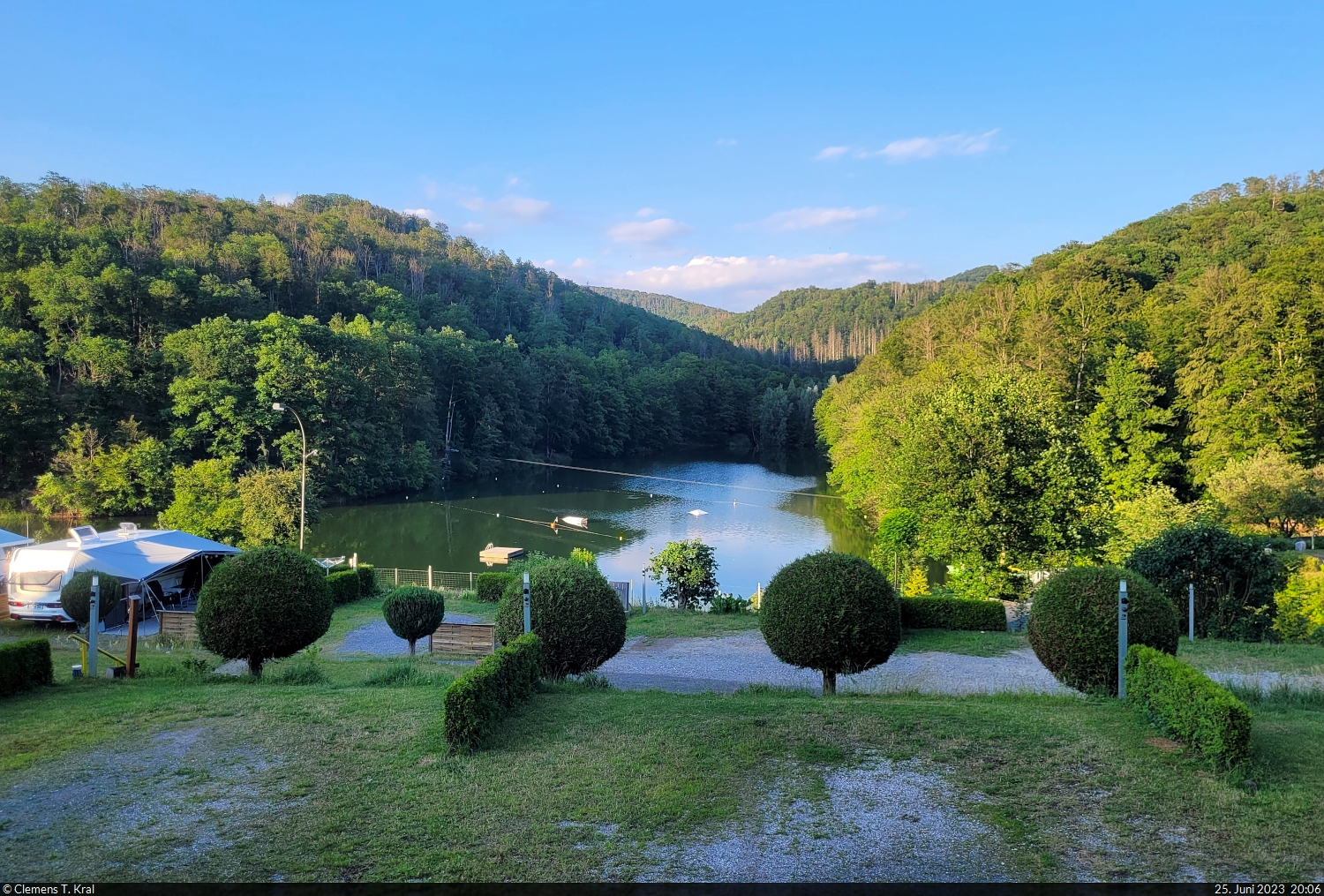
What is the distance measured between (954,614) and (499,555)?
20.9 m

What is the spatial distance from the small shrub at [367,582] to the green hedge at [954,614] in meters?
14.3

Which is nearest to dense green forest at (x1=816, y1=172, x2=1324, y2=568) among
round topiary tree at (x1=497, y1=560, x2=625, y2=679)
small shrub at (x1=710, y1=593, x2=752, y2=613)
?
small shrub at (x1=710, y1=593, x2=752, y2=613)

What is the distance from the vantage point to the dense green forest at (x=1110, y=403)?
21484mm

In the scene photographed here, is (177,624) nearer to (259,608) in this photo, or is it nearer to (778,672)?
(259,608)

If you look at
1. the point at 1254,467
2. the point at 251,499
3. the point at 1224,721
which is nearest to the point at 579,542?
the point at 251,499

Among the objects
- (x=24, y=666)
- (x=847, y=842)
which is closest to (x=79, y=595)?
(x=24, y=666)

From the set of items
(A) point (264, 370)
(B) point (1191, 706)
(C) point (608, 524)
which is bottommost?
(C) point (608, 524)

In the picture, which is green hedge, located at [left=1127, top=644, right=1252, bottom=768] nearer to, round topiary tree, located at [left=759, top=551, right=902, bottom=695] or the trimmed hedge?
round topiary tree, located at [left=759, top=551, right=902, bottom=695]

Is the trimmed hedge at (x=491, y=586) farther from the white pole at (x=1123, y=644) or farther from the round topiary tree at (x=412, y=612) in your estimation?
the white pole at (x=1123, y=644)

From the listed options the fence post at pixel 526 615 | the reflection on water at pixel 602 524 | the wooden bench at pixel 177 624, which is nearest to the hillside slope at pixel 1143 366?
the reflection on water at pixel 602 524

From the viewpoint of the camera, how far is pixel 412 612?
14.1 meters

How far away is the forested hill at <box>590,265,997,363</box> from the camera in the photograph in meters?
156

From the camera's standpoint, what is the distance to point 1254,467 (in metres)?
27.1

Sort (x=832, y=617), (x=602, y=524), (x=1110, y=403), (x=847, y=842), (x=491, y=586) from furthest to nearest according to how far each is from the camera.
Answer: (x=602, y=524)
(x=1110, y=403)
(x=491, y=586)
(x=832, y=617)
(x=847, y=842)
